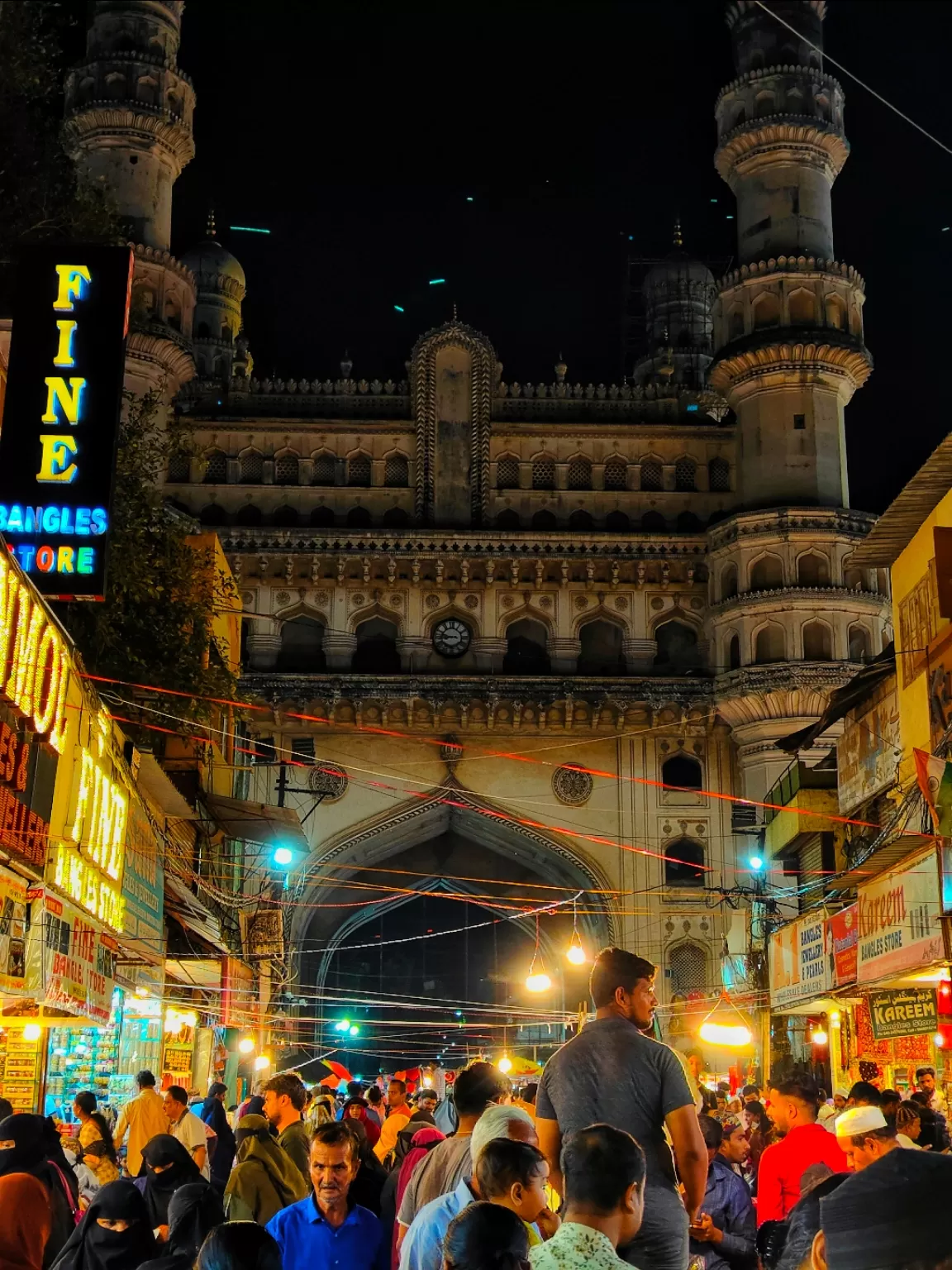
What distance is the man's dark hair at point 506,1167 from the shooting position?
4.05 metres

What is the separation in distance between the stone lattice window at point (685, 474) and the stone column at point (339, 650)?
7766 mm

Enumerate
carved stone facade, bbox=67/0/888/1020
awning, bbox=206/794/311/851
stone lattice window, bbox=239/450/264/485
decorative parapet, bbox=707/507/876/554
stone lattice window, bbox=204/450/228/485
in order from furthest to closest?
stone lattice window, bbox=239/450/264/485 → stone lattice window, bbox=204/450/228/485 → carved stone facade, bbox=67/0/888/1020 → decorative parapet, bbox=707/507/876/554 → awning, bbox=206/794/311/851

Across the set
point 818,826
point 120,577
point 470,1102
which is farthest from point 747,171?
point 470,1102

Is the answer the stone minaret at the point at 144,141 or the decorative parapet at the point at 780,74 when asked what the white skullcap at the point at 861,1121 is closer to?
the stone minaret at the point at 144,141

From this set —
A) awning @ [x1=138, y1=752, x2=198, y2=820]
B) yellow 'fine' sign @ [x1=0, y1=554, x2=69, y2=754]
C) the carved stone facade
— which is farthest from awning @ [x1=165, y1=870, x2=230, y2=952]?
the carved stone facade

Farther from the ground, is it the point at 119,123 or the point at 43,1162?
the point at 119,123

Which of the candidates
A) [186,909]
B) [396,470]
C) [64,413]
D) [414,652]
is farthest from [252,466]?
[64,413]

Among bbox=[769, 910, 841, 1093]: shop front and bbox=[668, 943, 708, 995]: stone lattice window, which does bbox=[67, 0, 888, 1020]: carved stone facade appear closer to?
bbox=[668, 943, 708, 995]: stone lattice window

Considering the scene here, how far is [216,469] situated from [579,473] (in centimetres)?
781

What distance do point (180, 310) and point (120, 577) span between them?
18.3 metres

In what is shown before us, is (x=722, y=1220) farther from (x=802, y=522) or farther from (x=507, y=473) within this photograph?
(x=507, y=473)

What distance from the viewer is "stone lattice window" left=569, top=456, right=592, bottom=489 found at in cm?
3591

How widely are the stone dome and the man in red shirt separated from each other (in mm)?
38275

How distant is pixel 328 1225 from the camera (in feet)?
17.6
